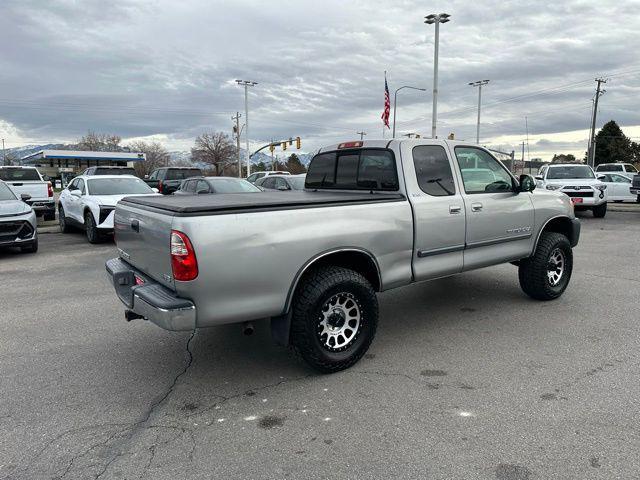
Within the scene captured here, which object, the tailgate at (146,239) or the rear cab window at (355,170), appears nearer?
the tailgate at (146,239)

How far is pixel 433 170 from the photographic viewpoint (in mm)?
4770

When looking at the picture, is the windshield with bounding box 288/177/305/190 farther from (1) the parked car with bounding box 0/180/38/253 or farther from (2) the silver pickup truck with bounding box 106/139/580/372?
(2) the silver pickup truck with bounding box 106/139/580/372

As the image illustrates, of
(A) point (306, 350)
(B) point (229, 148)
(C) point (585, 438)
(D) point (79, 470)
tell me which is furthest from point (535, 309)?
(B) point (229, 148)

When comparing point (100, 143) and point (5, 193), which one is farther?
point (100, 143)

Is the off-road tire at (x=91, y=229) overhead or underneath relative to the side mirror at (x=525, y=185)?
underneath

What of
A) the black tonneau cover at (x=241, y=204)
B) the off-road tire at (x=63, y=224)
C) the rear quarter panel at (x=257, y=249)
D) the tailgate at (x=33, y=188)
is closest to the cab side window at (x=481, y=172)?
the black tonneau cover at (x=241, y=204)

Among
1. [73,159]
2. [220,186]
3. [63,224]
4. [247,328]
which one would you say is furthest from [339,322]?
[73,159]

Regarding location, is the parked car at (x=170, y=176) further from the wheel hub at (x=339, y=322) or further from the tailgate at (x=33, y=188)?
the wheel hub at (x=339, y=322)

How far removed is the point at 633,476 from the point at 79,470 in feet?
10.0

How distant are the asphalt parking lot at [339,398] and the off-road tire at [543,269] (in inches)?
6.7

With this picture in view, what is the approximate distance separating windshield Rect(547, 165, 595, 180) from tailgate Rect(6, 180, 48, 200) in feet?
54.9

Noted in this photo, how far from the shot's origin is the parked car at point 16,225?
30.4ft

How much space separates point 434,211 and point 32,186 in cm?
1435

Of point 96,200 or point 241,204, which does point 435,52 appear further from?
point 241,204
